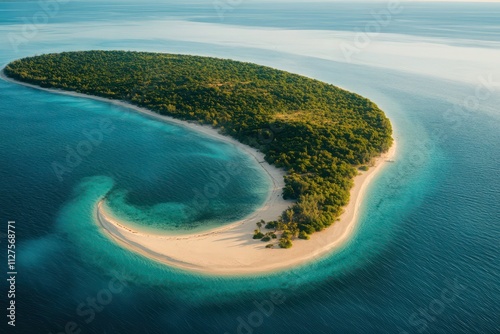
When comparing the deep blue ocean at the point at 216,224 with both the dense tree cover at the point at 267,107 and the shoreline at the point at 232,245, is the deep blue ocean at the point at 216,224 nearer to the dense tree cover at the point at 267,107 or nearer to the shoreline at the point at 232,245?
the shoreline at the point at 232,245

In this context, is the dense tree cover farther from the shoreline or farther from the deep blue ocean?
the deep blue ocean

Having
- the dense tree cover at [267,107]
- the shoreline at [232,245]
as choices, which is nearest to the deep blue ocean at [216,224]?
the shoreline at [232,245]

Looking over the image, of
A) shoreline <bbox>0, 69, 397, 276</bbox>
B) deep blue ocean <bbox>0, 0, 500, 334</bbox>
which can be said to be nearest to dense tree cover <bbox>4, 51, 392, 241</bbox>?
shoreline <bbox>0, 69, 397, 276</bbox>

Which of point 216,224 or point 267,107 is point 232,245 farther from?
point 267,107

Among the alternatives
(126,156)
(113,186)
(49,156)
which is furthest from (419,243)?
(49,156)

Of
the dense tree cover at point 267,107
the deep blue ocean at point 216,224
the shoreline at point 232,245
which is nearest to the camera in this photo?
the deep blue ocean at point 216,224

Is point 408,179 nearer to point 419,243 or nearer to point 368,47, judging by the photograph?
point 419,243
